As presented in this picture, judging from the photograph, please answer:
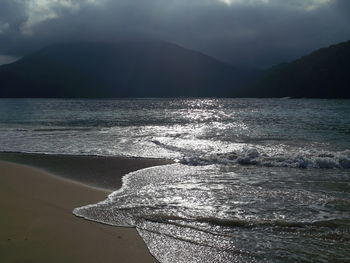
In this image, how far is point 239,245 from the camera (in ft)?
20.5

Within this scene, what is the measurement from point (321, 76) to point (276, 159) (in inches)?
6926

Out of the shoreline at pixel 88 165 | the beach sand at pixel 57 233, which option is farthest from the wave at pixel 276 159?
the beach sand at pixel 57 233

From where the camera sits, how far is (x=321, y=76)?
17388 centimetres

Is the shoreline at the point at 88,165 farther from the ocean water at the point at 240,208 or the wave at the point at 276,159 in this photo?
the wave at the point at 276,159

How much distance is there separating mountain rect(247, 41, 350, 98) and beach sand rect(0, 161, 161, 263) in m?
165

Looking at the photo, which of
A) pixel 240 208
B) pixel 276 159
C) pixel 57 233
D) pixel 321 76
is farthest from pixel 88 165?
pixel 321 76

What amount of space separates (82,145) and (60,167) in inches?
259

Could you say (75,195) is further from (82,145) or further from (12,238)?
(82,145)

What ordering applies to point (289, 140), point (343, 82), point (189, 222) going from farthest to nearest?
point (343, 82) → point (289, 140) → point (189, 222)

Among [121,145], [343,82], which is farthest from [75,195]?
[343,82]

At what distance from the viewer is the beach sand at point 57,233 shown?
19.1 feet

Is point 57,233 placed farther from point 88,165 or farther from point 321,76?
point 321,76

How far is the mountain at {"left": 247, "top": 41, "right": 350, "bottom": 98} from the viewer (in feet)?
532

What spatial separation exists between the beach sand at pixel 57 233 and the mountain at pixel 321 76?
16452cm
